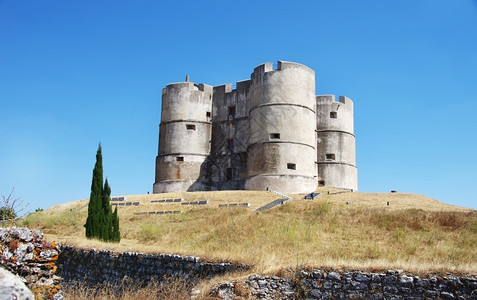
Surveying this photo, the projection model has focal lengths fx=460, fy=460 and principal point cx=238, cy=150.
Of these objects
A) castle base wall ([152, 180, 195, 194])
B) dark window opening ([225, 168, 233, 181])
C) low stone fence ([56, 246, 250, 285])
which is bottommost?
low stone fence ([56, 246, 250, 285])

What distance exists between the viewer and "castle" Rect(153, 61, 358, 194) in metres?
32.0

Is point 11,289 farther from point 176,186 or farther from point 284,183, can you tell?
point 176,186

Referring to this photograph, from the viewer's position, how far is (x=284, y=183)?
30906 mm

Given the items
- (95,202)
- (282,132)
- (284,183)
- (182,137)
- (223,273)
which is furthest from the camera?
(182,137)

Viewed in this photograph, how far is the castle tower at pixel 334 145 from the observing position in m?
35.5

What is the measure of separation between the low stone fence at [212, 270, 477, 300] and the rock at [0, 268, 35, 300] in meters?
4.82

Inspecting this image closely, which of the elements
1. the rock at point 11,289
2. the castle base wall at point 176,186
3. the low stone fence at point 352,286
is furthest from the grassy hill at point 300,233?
the castle base wall at point 176,186

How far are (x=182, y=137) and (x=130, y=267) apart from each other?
78.2 feet

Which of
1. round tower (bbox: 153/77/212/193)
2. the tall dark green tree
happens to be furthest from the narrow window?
the tall dark green tree

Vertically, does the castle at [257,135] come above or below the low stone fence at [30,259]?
above

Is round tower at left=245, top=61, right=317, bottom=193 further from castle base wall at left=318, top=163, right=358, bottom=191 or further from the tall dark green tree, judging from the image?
the tall dark green tree

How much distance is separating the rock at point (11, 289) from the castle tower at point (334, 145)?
106 ft

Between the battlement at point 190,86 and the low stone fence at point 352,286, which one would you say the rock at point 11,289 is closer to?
the low stone fence at point 352,286

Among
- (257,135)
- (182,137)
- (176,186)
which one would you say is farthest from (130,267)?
(182,137)
